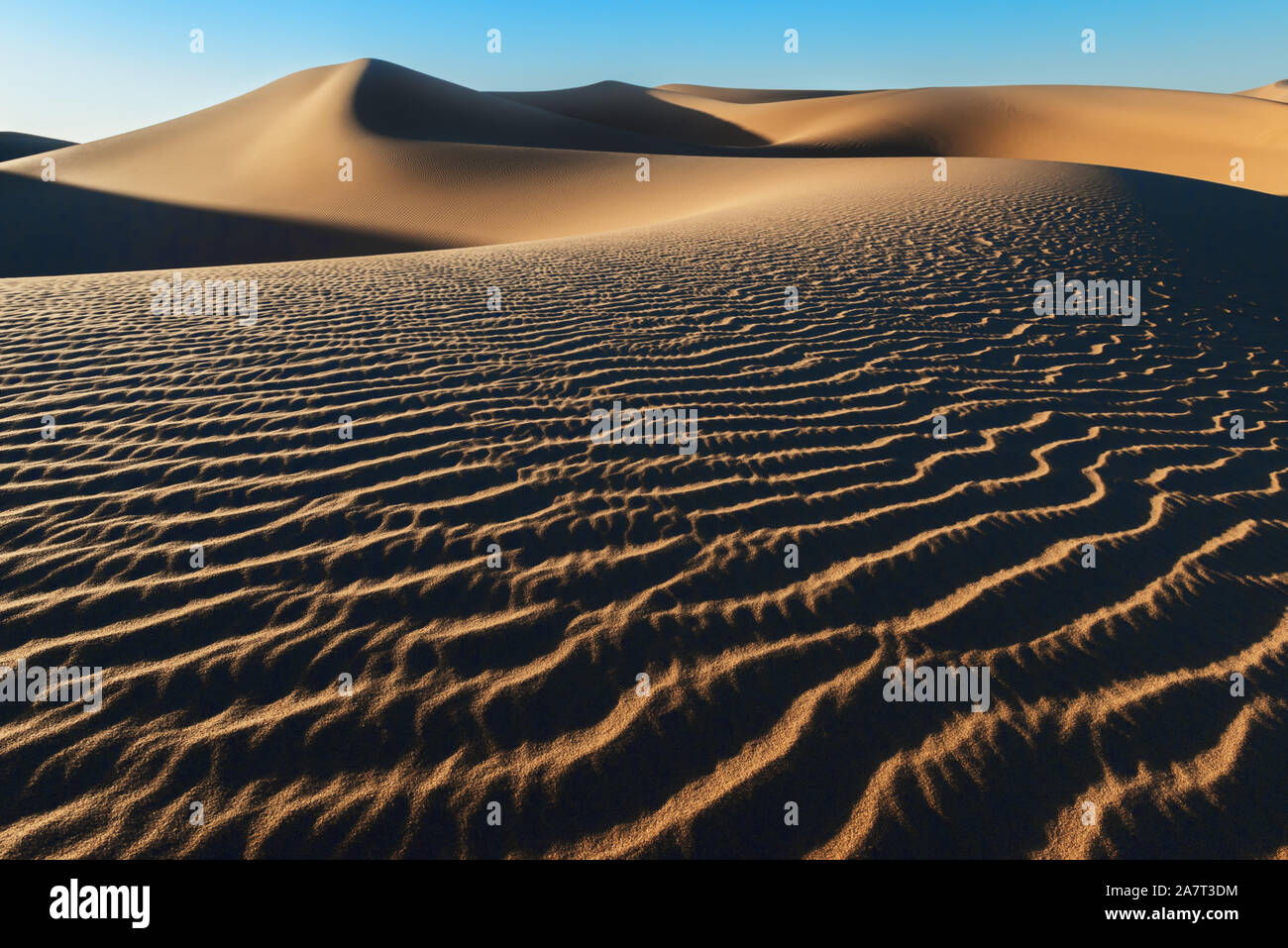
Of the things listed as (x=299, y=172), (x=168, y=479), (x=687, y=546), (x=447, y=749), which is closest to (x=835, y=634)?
(x=687, y=546)

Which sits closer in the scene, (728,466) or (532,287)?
(728,466)

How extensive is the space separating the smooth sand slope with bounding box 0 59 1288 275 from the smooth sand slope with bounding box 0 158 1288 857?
1206 cm

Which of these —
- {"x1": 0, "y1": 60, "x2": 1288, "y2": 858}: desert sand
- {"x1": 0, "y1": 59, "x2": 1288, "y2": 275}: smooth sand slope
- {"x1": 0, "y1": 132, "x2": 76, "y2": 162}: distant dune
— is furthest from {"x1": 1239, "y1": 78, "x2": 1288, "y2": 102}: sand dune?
{"x1": 0, "y1": 132, "x2": 76, "y2": 162}: distant dune

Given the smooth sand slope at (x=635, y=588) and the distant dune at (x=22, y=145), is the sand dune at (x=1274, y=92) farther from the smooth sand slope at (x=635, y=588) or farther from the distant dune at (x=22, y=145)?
the distant dune at (x=22, y=145)

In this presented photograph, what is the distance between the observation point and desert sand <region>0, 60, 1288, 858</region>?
2316 mm

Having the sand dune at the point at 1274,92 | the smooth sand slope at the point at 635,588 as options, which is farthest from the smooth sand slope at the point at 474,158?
the sand dune at the point at 1274,92

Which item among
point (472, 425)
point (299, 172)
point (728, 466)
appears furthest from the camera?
point (299, 172)

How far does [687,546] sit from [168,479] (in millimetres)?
2755

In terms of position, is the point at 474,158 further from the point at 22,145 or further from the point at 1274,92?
the point at 1274,92

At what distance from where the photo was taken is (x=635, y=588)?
10.5 ft

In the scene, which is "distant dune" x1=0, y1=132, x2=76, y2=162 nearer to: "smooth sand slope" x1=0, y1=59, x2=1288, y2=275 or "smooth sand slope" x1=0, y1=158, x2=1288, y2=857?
"smooth sand slope" x1=0, y1=59, x2=1288, y2=275

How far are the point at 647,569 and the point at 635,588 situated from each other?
0.15m
